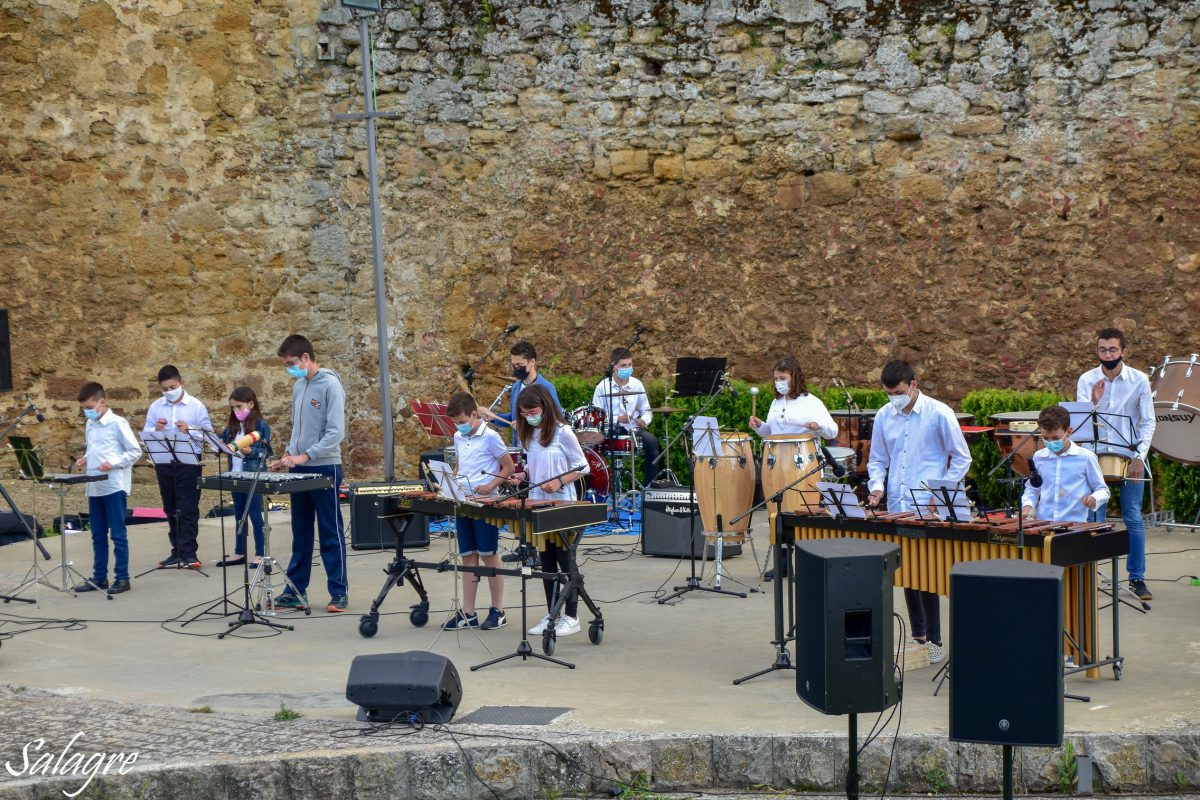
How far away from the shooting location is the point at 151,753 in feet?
19.6

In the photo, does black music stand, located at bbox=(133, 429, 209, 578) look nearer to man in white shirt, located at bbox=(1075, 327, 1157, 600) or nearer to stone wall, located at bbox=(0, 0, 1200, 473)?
stone wall, located at bbox=(0, 0, 1200, 473)

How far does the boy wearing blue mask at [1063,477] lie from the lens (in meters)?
7.67

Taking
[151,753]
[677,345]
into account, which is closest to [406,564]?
[151,753]

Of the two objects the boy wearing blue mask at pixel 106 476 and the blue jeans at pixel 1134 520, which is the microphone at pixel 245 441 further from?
the blue jeans at pixel 1134 520

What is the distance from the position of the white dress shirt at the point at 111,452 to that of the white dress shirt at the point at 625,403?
4564 mm

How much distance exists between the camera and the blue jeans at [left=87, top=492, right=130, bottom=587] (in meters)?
9.98

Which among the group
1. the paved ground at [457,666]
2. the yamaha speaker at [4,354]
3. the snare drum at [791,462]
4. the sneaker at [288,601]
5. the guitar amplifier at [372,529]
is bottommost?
the paved ground at [457,666]

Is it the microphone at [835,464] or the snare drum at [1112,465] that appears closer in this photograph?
the microphone at [835,464]

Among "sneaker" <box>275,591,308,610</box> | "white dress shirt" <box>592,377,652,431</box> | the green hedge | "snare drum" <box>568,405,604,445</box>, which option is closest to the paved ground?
"sneaker" <box>275,591,308,610</box>

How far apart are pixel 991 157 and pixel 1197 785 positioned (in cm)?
896

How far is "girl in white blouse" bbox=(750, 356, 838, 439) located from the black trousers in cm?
446

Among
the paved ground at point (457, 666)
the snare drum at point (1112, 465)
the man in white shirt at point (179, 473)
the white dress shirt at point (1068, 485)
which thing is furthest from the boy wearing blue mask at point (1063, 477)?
the man in white shirt at point (179, 473)

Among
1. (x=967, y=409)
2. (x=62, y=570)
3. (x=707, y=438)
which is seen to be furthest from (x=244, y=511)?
(x=967, y=409)

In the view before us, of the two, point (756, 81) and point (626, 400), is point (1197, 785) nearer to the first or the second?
point (626, 400)
